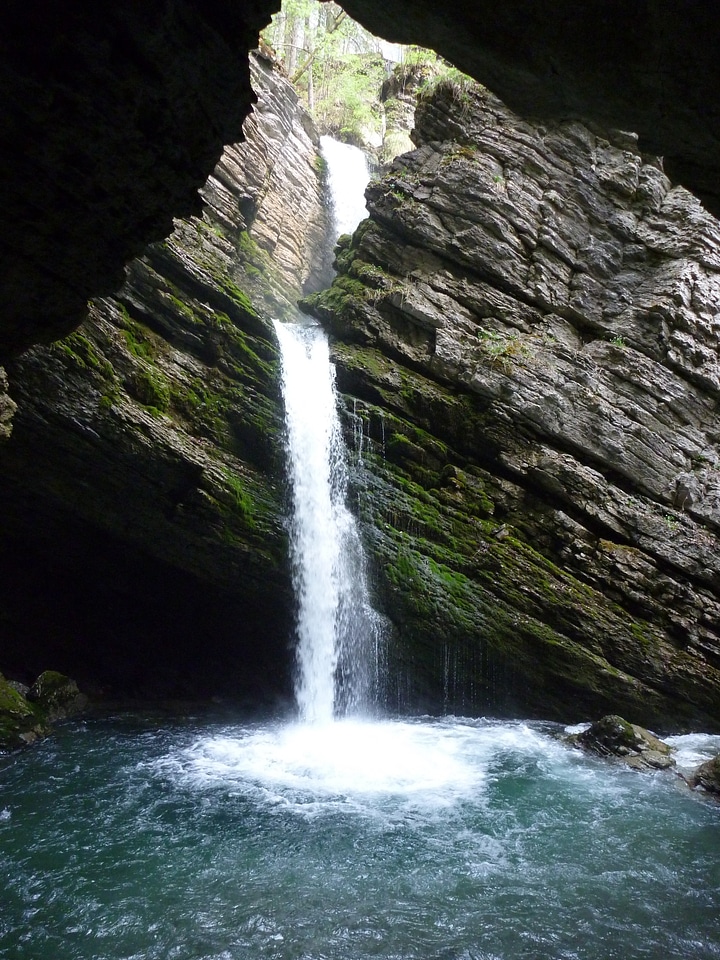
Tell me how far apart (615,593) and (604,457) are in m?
3.29

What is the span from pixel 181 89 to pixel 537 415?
38.0ft

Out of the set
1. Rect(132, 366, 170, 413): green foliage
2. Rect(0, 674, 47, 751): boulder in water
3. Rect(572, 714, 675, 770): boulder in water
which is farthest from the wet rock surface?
Rect(132, 366, 170, 413): green foliage

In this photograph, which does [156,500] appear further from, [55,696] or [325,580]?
[55,696]

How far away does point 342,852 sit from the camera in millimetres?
7723

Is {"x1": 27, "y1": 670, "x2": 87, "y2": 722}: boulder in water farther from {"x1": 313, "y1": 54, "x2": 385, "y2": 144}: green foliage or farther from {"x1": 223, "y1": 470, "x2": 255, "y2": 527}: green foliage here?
{"x1": 313, "y1": 54, "x2": 385, "y2": 144}: green foliage

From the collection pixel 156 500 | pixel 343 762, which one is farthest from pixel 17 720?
pixel 343 762

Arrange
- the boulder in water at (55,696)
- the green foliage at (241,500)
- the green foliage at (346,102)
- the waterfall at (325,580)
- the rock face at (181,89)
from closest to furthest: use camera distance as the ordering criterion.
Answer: the rock face at (181,89), the boulder in water at (55,696), the green foliage at (241,500), the waterfall at (325,580), the green foliage at (346,102)

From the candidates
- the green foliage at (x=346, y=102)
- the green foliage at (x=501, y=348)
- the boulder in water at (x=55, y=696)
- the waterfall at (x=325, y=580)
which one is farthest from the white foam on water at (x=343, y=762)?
the green foliage at (x=346, y=102)

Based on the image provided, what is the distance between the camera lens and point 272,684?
46.1 ft

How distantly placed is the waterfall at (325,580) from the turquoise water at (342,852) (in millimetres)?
1778

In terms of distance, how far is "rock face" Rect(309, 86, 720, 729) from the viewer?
13586mm

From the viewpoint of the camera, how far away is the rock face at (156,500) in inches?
456

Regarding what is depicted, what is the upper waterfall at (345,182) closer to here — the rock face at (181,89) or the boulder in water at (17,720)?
the boulder in water at (17,720)

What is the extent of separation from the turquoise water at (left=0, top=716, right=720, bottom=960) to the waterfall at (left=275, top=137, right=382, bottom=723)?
70.0 inches
